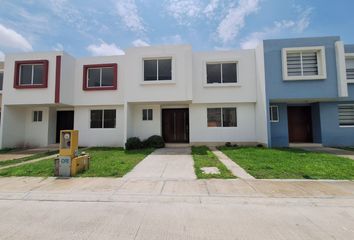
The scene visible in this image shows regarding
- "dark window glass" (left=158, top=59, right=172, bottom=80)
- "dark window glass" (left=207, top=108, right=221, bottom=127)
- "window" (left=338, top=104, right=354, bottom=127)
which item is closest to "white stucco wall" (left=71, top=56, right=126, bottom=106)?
"dark window glass" (left=158, top=59, right=172, bottom=80)

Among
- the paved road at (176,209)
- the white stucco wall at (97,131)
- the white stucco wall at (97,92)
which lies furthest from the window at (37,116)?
the paved road at (176,209)

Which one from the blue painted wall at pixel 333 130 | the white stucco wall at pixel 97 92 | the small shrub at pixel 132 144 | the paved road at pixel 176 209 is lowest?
the paved road at pixel 176 209

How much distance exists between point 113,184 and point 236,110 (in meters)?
10.7

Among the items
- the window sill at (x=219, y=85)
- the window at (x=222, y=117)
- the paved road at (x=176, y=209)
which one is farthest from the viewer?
the window at (x=222, y=117)

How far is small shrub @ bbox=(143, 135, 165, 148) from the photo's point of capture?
13.7 meters

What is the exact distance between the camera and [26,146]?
15.3 meters

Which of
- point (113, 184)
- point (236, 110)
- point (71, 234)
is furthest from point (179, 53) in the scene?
point (71, 234)

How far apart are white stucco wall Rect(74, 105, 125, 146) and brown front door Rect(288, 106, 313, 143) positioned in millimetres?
12819

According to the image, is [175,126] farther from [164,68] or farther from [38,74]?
[38,74]

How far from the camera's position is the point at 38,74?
1410 centimetres

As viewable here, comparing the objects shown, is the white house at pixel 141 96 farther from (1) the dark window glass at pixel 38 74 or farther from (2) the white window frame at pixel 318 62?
(2) the white window frame at pixel 318 62

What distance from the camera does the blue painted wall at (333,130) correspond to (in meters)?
13.5

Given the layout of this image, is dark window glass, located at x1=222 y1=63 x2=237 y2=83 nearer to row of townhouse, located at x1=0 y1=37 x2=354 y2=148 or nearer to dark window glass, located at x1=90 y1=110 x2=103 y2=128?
row of townhouse, located at x1=0 y1=37 x2=354 y2=148

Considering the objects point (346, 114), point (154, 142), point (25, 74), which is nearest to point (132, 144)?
point (154, 142)
